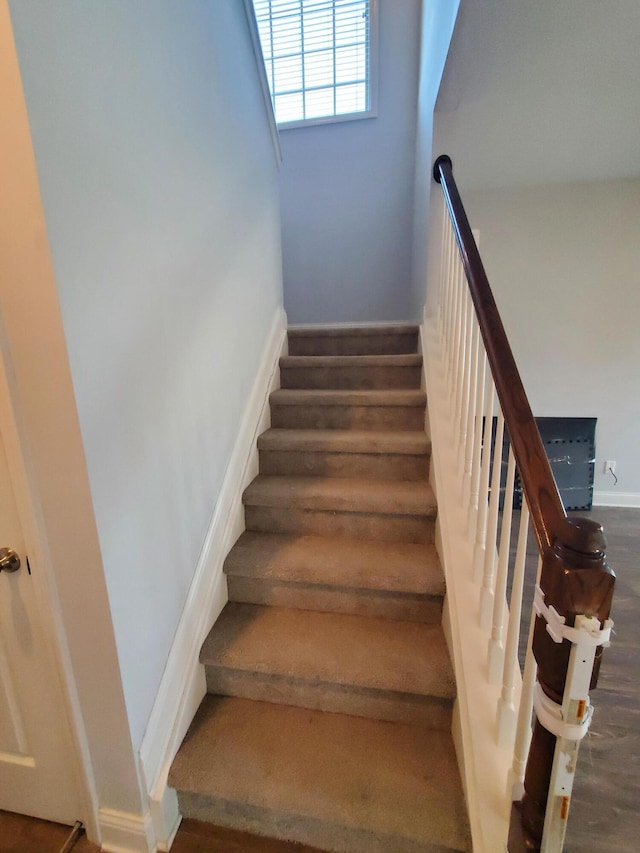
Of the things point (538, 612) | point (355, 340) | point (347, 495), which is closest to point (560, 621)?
point (538, 612)

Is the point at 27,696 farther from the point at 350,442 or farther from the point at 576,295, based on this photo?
the point at 576,295

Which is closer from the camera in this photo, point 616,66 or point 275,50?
point 616,66

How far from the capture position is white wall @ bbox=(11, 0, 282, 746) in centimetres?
81

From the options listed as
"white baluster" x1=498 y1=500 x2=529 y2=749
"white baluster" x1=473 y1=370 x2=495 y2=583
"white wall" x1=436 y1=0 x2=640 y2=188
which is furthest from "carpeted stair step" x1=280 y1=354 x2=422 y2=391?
"white baluster" x1=498 y1=500 x2=529 y2=749

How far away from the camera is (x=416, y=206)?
2.79 m

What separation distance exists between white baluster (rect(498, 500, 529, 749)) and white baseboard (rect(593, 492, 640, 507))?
8.54 ft

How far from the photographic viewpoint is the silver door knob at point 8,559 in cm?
94

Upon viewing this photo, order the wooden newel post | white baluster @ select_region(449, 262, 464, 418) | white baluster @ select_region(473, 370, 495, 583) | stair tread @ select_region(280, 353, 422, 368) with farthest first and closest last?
1. stair tread @ select_region(280, 353, 422, 368)
2. white baluster @ select_region(449, 262, 464, 418)
3. white baluster @ select_region(473, 370, 495, 583)
4. the wooden newel post

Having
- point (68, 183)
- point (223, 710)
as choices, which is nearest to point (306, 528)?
point (223, 710)

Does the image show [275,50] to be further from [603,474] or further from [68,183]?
[603,474]

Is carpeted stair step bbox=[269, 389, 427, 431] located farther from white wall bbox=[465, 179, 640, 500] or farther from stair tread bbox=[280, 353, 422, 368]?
white wall bbox=[465, 179, 640, 500]

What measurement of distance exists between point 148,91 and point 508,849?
201cm

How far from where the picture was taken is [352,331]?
245 cm

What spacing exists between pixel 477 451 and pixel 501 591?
1.47 feet
